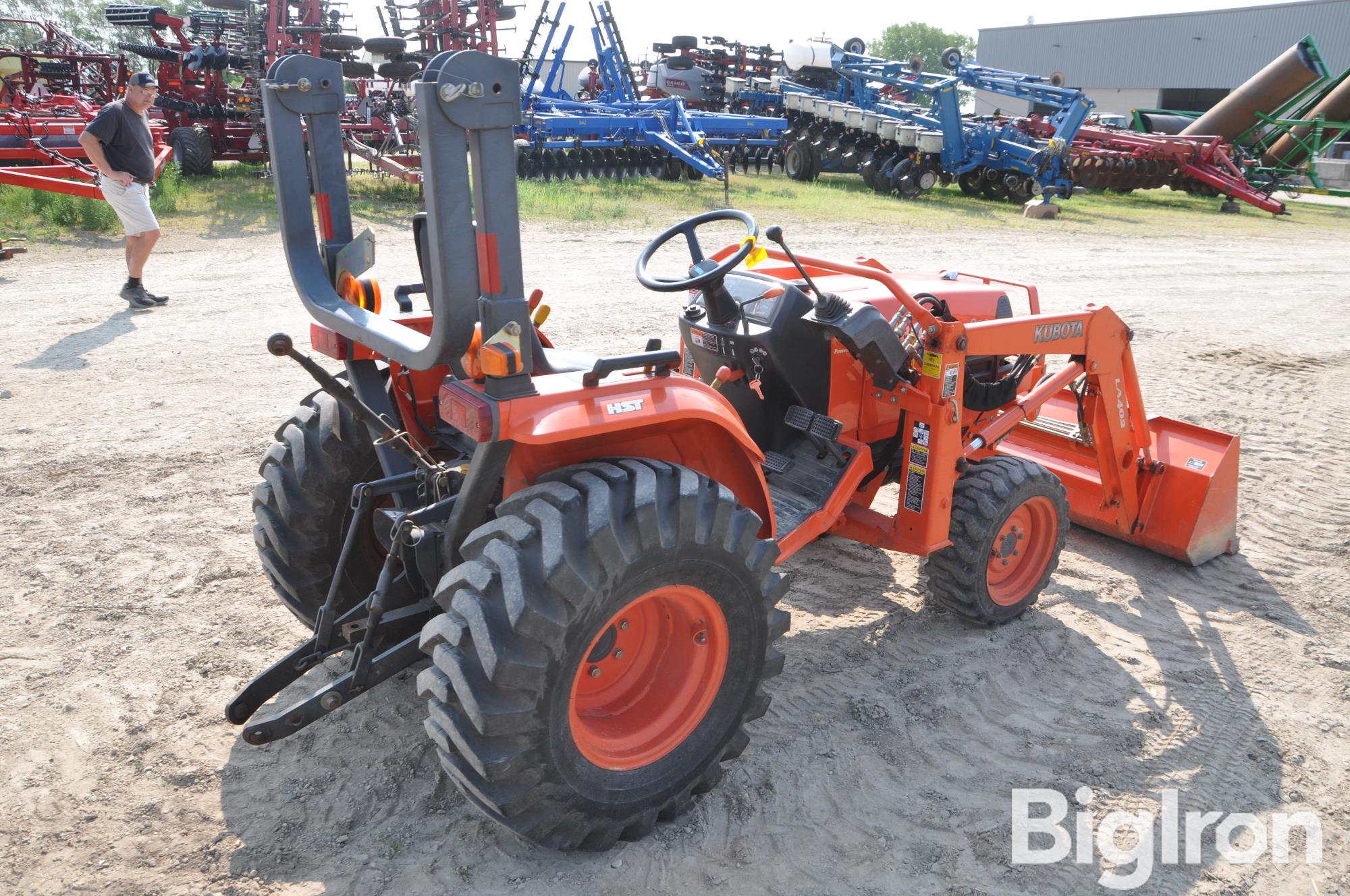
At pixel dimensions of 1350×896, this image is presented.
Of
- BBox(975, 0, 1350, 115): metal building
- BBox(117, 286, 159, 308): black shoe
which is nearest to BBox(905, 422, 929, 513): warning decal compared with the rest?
BBox(117, 286, 159, 308): black shoe

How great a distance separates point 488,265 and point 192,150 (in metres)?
15.2

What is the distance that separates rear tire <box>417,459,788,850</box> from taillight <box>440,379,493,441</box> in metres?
0.22

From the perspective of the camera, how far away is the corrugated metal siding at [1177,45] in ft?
120

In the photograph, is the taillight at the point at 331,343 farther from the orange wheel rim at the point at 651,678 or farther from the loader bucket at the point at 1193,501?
the loader bucket at the point at 1193,501

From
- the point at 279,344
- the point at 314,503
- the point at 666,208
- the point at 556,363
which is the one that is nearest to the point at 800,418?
the point at 556,363

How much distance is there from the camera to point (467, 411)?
7.01ft

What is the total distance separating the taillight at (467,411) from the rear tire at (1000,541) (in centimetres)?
204

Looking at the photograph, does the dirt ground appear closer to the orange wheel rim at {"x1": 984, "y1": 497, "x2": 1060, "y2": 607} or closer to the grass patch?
the orange wheel rim at {"x1": 984, "y1": 497, "x2": 1060, "y2": 607}

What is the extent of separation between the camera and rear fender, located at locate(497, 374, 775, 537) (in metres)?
2.18

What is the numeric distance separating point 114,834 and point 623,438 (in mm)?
1682

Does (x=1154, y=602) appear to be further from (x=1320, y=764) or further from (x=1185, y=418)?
(x=1185, y=418)

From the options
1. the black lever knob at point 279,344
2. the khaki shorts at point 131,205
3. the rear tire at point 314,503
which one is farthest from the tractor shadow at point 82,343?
the black lever knob at point 279,344

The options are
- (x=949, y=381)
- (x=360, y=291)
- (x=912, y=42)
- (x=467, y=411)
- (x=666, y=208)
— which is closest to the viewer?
(x=467, y=411)

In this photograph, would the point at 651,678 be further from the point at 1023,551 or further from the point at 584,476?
the point at 1023,551
